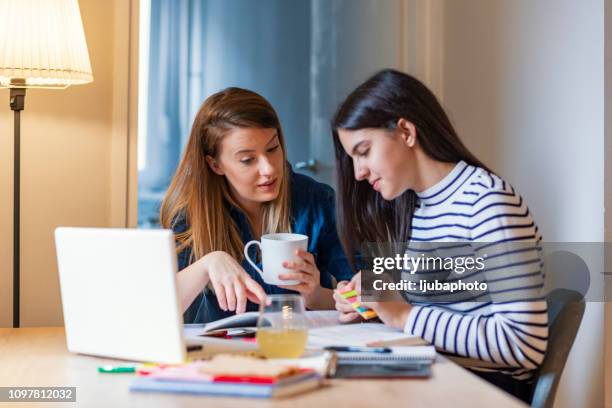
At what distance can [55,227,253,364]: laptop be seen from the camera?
1254 mm

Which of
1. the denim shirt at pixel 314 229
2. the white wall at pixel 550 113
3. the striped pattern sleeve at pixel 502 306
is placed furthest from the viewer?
the denim shirt at pixel 314 229

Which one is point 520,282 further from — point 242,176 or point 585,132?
point 242,176

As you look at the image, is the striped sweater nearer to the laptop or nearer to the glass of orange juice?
the glass of orange juice

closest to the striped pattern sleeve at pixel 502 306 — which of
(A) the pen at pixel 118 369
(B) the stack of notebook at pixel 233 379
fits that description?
(B) the stack of notebook at pixel 233 379

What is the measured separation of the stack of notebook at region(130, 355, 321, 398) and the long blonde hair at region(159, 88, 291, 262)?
2.88 ft

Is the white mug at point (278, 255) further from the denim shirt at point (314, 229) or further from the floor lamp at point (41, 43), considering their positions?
the floor lamp at point (41, 43)

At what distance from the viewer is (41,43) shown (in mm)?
2061

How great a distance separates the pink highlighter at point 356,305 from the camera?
1.58m

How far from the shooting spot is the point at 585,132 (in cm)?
200

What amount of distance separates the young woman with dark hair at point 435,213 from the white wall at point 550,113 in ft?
1.41

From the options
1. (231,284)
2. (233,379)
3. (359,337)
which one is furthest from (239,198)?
(233,379)

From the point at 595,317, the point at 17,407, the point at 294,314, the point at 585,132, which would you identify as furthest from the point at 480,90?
the point at 17,407

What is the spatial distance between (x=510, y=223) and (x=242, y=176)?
0.73 m

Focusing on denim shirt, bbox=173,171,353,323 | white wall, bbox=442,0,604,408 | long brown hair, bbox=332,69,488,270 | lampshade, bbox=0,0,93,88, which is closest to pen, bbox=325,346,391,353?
long brown hair, bbox=332,69,488,270
